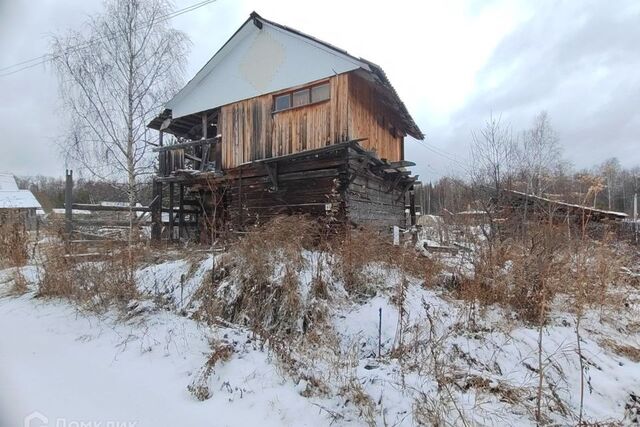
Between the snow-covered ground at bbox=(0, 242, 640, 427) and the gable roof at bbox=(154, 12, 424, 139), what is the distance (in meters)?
6.84

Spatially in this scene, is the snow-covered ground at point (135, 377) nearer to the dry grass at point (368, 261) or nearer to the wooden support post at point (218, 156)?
the dry grass at point (368, 261)

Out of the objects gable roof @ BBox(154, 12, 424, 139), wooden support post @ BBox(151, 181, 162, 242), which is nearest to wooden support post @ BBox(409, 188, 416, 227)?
gable roof @ BBox(154, 12, 424, 139)

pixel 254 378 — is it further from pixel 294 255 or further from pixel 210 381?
pixel 294 255

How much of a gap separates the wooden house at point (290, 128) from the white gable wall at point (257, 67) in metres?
0.04

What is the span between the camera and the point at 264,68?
38.0ft

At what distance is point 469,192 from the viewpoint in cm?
983

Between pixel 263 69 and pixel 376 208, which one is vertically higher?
pixel 263 69

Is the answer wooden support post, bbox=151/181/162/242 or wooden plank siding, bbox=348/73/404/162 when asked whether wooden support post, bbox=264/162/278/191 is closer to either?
wooden plank siding, bbox=348/73/404/162

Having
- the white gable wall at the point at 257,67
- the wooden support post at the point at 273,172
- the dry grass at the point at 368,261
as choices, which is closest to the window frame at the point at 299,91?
the white gable wall at the point at 257,67

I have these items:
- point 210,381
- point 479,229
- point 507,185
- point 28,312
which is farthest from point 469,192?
point 28,312

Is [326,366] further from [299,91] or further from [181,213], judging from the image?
[181,213]

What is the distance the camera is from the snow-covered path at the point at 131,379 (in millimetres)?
3172

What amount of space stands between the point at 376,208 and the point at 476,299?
7.36m

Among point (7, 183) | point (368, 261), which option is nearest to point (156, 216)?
point (368, 261)
